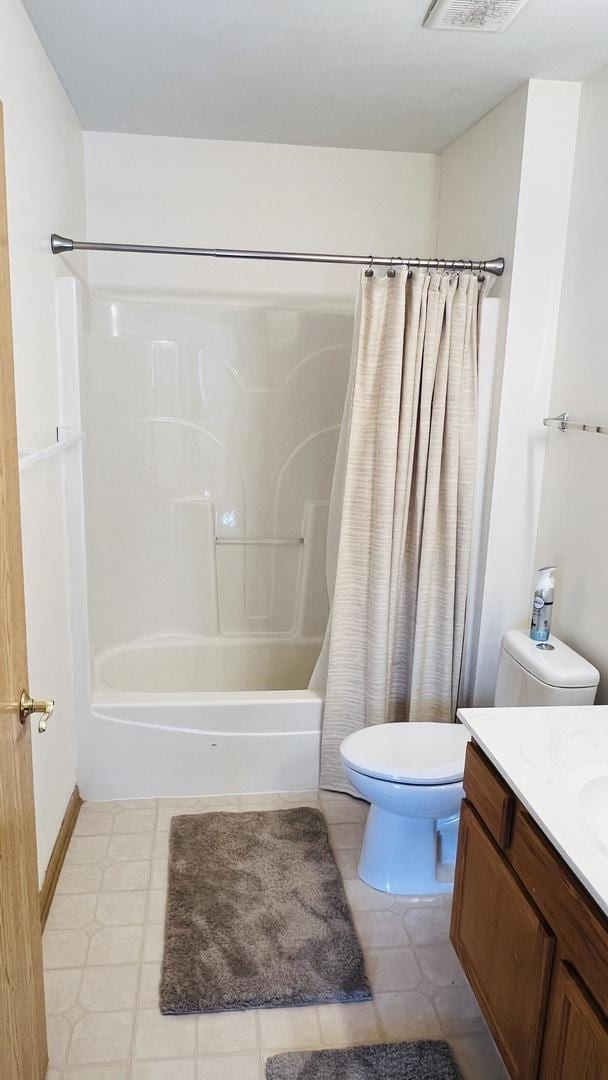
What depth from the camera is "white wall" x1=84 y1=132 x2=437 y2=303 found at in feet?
9.79

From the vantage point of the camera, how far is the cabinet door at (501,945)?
1344 mm

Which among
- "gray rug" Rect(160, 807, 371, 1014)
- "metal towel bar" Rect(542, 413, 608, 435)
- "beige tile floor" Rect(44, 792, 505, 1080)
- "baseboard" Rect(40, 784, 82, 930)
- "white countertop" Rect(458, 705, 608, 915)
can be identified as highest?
"metal towel bar" Rect(542, 413, 608, 435)

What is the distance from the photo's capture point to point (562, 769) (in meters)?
1.49

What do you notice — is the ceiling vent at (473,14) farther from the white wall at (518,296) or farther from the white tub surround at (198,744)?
the white tub surround at (198,744)

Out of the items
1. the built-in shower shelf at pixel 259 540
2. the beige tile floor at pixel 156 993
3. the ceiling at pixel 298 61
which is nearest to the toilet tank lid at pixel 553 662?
the beige tile floor at pixel 156 993

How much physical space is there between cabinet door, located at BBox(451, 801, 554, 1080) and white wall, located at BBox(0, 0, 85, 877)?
3.76 feet

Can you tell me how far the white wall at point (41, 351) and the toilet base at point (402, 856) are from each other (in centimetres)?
96

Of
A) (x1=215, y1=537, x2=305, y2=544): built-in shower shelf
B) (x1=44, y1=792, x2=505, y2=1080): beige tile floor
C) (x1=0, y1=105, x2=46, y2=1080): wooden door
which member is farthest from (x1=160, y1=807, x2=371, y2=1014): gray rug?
(x1=215, y1=537, x2=305, y2=544): built-in shower shelf

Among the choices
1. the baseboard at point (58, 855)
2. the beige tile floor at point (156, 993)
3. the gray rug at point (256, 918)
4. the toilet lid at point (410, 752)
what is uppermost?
the toilet lid at point (410, 752)

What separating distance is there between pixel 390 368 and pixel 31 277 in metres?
1.11

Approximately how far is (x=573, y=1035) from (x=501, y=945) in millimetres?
292

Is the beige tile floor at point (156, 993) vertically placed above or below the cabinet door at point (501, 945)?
below

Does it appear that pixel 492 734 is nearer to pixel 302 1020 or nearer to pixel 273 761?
pixel 302 1020

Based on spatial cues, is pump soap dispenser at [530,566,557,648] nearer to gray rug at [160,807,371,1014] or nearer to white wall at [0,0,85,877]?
gray rug at [160,807,371,1014]
